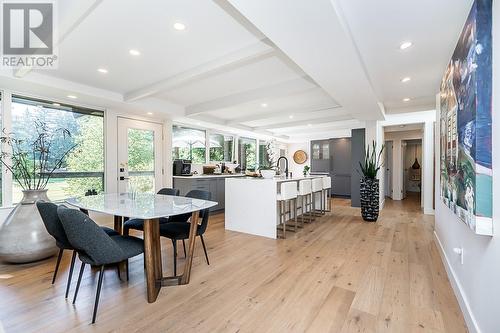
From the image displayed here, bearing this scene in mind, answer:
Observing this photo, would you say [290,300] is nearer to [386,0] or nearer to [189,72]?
[386,0]

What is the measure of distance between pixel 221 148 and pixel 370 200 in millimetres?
4203

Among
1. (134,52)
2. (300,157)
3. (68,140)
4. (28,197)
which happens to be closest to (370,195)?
(134,52)

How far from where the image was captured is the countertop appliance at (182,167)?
18.2 ft

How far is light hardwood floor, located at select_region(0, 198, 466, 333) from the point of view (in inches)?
66.7

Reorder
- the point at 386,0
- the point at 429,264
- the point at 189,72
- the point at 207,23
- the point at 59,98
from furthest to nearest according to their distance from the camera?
1. the point at 59,98
2. the point at 189,72
3. the point at 429,264
4. the point at 207,23
5. the point at 386,0

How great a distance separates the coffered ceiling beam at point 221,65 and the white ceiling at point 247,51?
0.01 metres

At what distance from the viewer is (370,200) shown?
4.74m

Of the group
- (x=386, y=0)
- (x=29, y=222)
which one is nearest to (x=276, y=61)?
(x=386, y=0)

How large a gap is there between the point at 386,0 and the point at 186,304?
9.58ft

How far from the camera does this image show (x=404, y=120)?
577cm

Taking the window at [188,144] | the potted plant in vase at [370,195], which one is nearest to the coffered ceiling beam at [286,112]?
the window at [188,144]

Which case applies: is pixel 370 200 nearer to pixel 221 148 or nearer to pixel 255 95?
pixel 255 95

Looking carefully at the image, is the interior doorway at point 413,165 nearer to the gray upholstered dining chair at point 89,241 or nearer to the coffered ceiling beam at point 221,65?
Answer: the coffered ceiling beam at point 221,65

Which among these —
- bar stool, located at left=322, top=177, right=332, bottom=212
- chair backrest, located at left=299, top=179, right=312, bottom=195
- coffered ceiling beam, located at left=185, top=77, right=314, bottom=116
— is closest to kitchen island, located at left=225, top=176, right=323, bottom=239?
chair backrest, located at left=299, top=179, right=312, bottom=195
